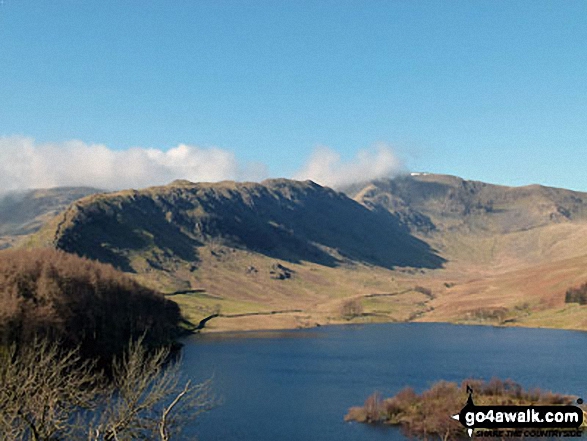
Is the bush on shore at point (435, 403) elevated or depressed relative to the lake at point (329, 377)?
elevated

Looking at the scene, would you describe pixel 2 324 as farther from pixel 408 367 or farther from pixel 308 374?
pixel 408 367

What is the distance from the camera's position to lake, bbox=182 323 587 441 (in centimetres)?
9531

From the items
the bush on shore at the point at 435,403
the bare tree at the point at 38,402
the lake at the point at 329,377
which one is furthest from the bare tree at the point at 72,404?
the bush on shore at the point at 435,403

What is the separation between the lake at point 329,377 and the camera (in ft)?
313

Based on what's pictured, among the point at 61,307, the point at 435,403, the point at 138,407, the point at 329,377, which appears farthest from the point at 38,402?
the point at 61,307

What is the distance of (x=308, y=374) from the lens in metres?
148

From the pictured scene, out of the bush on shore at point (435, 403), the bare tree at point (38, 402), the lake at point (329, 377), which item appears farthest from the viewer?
the lake at point (329, 377)

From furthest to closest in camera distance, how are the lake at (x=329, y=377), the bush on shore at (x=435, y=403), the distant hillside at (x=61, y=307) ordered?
1. the distant hillside at (x=61, y=307)
2. the lake at (x=329, y=377)
3. the bush on shore at (x=435, y=403)

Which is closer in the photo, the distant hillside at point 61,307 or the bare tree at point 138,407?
the bare tree at point 138,407

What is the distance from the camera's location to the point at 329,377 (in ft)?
470

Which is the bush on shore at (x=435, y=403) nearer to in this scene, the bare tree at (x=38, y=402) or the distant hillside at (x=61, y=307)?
the distant hillside at (x=61, y=307)

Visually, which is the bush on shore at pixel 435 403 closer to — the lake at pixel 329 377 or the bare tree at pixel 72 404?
the lake at pixel 329 377

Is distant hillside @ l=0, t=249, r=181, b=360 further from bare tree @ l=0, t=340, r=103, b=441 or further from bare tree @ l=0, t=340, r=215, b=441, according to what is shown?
bare tree @ l=0, t=340, r=103, b=441

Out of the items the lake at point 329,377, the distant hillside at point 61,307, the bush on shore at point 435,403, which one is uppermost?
the distant hillside at point 61,307
